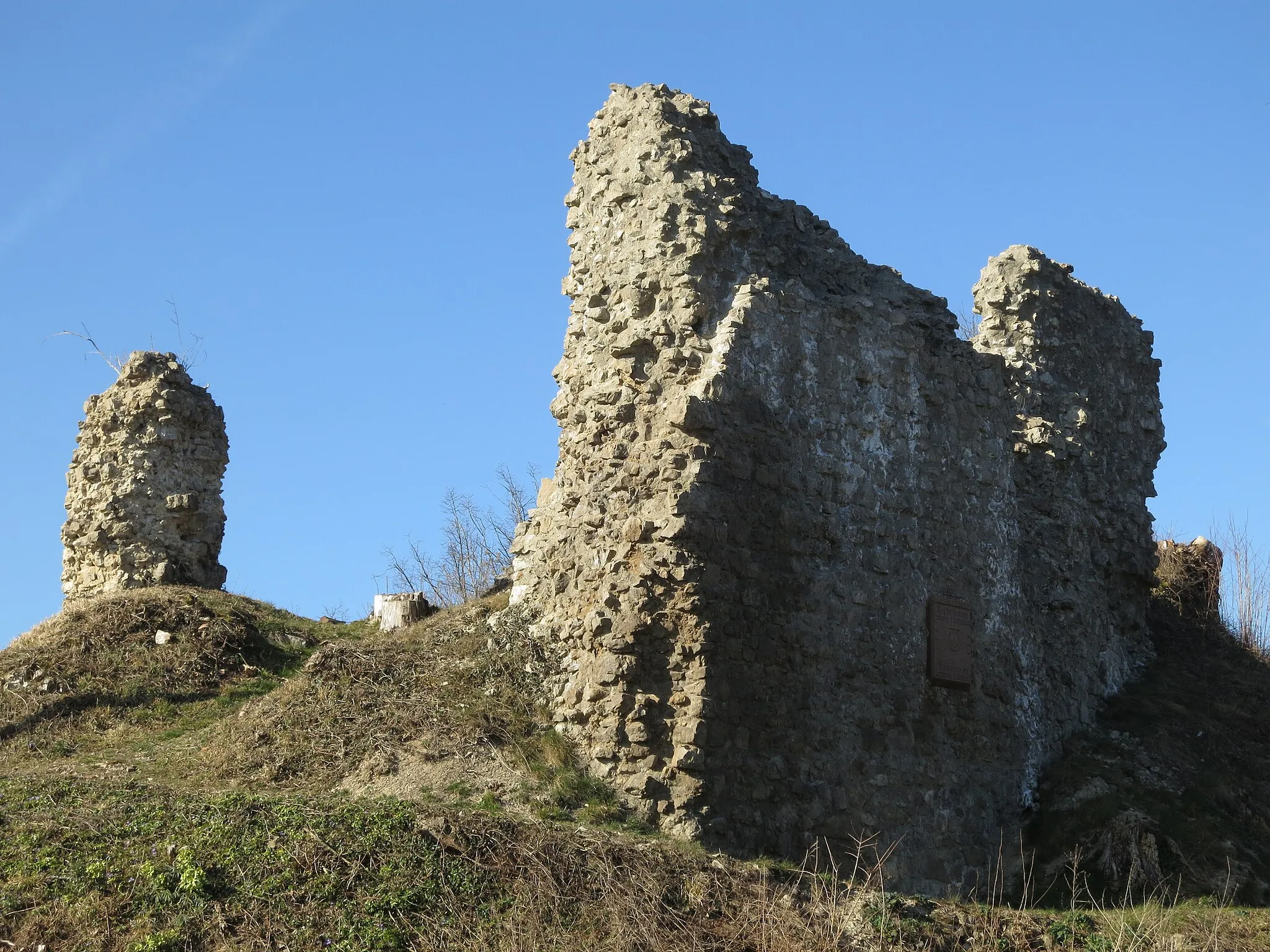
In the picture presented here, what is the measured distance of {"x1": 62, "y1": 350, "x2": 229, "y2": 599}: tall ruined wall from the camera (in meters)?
16.2

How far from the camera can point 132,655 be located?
46.4 ft

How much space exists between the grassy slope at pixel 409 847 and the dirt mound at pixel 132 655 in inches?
21.8

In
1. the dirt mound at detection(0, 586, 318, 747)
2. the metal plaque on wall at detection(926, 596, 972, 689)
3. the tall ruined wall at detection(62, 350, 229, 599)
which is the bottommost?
the dirt mound at detection(0, 586, 318, 747)

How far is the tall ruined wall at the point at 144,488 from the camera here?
53.0 feet

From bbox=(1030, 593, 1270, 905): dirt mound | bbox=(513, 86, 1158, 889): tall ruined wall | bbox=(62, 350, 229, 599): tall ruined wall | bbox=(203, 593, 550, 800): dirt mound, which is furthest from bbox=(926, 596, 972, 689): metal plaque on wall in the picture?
bbox=(62, 350, 229, 599): tall ruined wall

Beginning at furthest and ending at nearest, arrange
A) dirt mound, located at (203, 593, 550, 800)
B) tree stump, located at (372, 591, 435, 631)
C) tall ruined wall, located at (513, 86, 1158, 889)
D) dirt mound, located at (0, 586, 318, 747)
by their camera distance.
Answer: tree stump, located at (372, 591, 435, 631)
dirt mound, located at (0, 586, 318, 747)
dirt mound, located at (203, 593, 550, 800)
tall ruined wall, located at (513, 86, 1158, 889)

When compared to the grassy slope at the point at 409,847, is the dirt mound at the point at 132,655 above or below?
above

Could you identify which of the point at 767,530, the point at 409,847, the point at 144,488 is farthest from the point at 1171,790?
the point at 144,488

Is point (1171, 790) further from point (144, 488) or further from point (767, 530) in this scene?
point (144, 488)

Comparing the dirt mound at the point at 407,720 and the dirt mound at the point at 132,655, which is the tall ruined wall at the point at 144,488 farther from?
the dirt mound at the point at 407,720

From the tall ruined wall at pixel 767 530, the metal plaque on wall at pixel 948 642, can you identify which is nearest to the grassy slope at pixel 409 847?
the tall ruined wall at pixel 767 530

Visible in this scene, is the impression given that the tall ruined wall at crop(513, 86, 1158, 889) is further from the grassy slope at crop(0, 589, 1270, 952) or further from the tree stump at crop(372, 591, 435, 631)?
the tree stump at crop(372, 591, 435, 631)

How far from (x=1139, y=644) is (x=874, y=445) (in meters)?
5.17

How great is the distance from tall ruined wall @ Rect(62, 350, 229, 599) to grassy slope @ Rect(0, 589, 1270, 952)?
3746 mm
